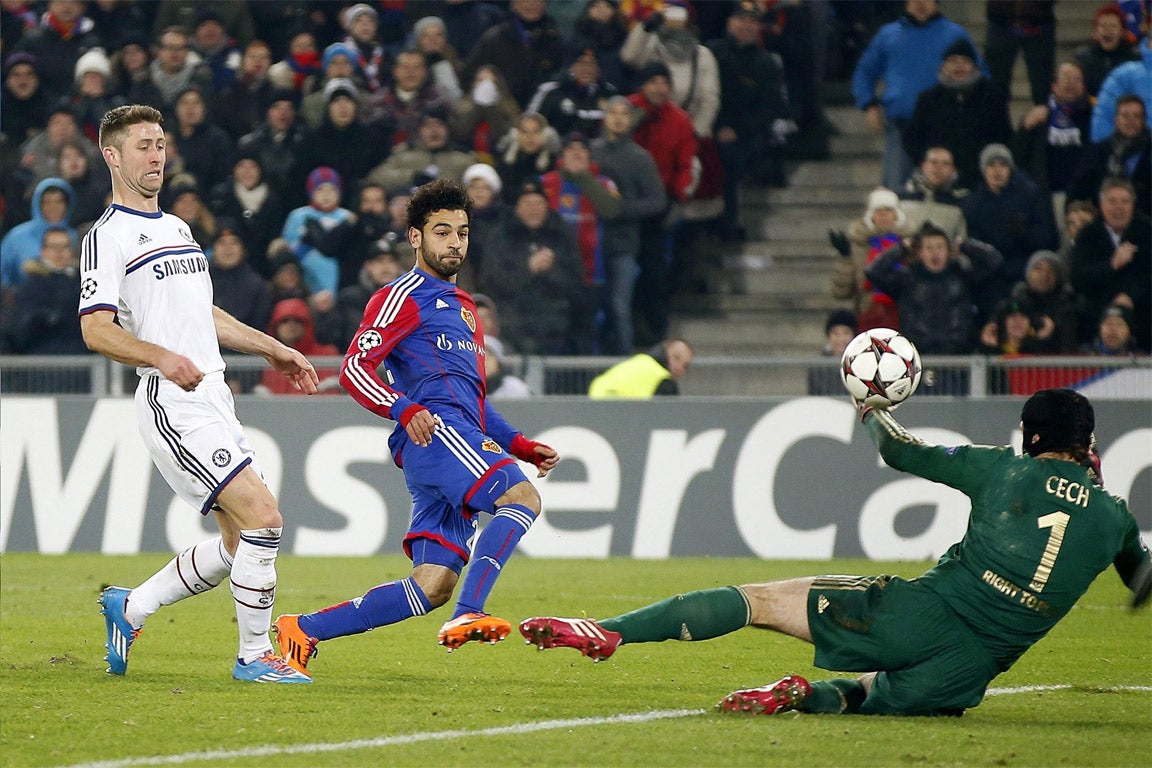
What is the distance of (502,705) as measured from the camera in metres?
6.23

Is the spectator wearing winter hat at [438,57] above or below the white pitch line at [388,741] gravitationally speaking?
above

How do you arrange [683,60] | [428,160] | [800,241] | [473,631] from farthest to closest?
[800,241] → [683,60] → [428,160] → [473,631]

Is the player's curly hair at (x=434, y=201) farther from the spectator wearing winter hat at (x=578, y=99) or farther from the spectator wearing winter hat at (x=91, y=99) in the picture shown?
the spectator wearing winter hat at (x=91, y=99)

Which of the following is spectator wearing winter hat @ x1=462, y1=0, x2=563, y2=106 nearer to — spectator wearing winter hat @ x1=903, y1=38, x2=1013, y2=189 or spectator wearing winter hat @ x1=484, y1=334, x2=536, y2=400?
spectator wearing winter hat @ x1=903, y1=38, x2=1013, y2=189

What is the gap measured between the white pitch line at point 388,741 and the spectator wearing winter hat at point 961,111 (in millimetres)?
10216

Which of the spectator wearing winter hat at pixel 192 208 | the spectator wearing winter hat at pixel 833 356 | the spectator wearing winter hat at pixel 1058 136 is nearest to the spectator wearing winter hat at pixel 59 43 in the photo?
the spectator wearing winter hat at pixel 192 208

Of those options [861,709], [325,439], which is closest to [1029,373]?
[325,439]

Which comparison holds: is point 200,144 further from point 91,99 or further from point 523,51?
point 523,51

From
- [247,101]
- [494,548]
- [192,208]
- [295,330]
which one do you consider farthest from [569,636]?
[247,101]

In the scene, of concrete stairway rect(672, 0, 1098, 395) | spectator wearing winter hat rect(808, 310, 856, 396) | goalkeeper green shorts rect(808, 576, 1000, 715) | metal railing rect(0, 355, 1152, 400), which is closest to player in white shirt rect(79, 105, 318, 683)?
goalkeeper green shorts rect(808, 576, 1000, 715)

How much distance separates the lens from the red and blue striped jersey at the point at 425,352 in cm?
677

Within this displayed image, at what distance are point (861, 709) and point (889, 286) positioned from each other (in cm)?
837

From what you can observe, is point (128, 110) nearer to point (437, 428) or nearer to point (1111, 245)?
point (437, 428)

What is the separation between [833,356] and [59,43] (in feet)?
29.6
